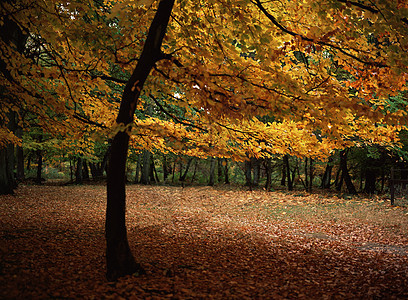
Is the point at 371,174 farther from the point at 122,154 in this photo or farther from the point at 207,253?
the point at 122,154

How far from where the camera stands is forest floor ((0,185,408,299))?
3863 mm

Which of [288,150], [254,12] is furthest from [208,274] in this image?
[254,12]

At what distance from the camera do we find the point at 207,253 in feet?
19.1

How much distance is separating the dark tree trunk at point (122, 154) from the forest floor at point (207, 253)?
1.13ft

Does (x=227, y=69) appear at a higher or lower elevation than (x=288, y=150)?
higher

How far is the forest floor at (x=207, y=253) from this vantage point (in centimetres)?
386

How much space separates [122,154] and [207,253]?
3.10m

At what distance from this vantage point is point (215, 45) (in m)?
4.84

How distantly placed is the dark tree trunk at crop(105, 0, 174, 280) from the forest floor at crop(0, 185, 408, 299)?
0.35 m

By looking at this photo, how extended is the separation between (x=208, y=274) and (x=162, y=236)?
275 centimetres

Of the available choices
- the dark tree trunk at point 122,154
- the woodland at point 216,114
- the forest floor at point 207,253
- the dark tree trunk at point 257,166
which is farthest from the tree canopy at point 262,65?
the dark tree trunk at point 257,166

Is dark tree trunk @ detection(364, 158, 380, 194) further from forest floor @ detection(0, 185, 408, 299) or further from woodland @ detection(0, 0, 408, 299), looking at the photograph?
woodland @ detection(0, 0, 408, 299)

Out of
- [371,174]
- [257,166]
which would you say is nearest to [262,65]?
[371,174]

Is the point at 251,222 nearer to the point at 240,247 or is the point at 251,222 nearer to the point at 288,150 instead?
the point at 240,247
